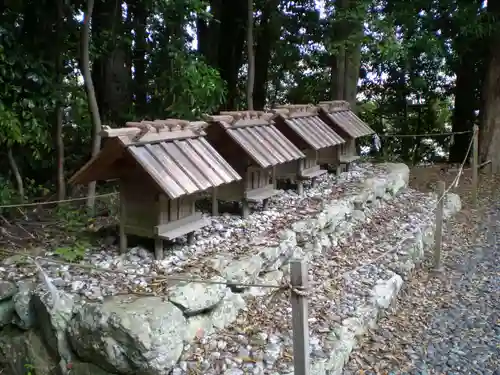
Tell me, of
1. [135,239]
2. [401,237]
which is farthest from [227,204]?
[401,237]

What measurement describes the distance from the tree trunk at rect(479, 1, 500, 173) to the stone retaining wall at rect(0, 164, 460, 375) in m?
7.80

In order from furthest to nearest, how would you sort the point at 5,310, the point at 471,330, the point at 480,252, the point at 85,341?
the point at 480,252, the point at 471,330, the point at 5,310, the point at 85,341

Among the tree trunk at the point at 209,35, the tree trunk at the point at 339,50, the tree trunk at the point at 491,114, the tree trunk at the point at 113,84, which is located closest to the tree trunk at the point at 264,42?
the tree trunk at the point at 209,35

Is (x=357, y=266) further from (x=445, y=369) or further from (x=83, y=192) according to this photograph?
(x=83, y=192)

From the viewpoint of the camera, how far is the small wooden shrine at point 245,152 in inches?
212

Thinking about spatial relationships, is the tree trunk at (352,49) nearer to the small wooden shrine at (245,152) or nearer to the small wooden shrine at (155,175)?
the small wooden shrine at (245,152)

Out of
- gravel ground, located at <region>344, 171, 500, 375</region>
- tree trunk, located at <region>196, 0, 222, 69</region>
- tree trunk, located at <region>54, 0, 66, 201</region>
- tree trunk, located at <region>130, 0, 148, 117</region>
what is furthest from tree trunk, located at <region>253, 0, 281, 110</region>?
gravel ground, located at <region>344, 171, 500, 375</region>

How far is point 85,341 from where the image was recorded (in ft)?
11.3

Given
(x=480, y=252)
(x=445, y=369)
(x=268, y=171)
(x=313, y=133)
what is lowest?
(x=445, y=369)

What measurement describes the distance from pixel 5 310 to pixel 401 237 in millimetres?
4802

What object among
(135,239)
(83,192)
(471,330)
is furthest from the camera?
(83,192)

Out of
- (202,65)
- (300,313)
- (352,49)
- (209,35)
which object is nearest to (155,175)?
(300,313)

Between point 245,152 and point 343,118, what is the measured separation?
12.0 feet

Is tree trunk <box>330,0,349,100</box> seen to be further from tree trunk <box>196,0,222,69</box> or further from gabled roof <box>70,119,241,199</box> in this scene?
gabled roof <box>70,119,241,199</box>
